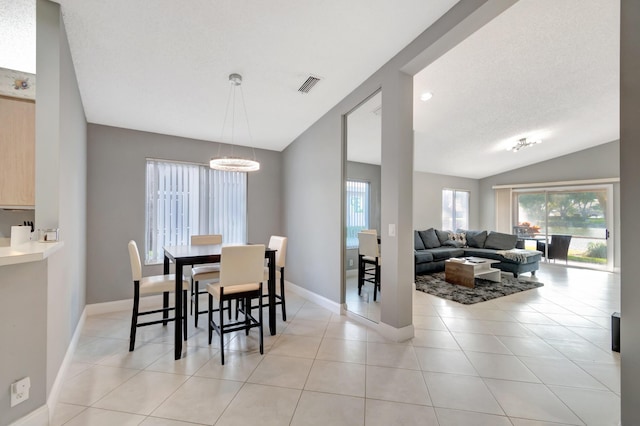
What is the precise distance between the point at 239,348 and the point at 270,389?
2.43 feet

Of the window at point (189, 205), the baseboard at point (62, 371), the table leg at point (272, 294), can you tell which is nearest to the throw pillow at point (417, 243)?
the window at point (189, 205)

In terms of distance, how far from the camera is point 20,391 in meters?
1.43

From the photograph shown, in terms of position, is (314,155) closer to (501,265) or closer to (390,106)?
(390,106)

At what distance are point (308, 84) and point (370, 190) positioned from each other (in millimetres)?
1604

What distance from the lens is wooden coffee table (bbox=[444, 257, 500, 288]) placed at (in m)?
4.59

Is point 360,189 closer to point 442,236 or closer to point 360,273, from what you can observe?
point 360,273

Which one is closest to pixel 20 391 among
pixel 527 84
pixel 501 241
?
pixel 527 84

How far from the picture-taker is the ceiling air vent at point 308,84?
9.30 feet

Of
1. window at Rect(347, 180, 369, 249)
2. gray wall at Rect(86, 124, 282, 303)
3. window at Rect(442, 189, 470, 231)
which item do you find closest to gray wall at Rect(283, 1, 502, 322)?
window at Rect(347, 180, 369, 249)

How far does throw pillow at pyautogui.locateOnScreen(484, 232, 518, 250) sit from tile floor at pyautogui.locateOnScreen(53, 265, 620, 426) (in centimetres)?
309

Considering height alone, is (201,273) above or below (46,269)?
below

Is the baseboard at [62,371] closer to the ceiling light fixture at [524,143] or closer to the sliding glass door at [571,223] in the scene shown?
the ceiling light fixture at [524,143]

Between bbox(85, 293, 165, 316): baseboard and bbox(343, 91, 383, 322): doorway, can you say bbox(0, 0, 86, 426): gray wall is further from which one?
bbox(343, 91, 383, 322): doorway

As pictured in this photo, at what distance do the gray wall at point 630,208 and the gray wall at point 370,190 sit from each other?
2.30 meters
